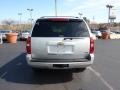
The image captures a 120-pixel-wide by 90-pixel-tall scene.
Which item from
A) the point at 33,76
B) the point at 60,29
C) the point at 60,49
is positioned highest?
the point at 60,29

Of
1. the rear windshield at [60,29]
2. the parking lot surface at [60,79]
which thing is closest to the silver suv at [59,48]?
the rear windshield at [60,29]

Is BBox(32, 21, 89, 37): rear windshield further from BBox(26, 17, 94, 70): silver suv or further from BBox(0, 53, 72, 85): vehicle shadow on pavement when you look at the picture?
BBox(0, 53, 72, 85): vehicle shadow on pavement

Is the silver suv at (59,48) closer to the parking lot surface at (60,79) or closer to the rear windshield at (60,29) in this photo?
the rear windshield at (60,29)

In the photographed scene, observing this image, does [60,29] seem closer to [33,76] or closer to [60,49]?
[60,49]

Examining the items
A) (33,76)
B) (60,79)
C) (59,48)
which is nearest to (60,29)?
(59,48)

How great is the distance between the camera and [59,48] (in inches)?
367

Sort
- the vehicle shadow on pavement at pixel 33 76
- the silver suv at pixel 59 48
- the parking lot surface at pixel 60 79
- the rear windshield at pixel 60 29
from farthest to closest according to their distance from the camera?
the vehicle shadow on pavement at pixel 33 76
the rear windshield at pixel 60 29
the silver suv at pixel 59 48
the parking lot surface at pixel 60 79

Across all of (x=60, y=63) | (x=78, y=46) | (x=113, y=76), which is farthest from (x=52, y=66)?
(x=113, y=76)

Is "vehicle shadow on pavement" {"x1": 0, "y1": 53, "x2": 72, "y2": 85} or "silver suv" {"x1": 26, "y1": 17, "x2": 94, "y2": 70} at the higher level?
"silver suv" {"x1": 26, "y1": 17, "x2": 94, "y2": 70}

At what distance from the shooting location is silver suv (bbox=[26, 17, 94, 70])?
9.28 m

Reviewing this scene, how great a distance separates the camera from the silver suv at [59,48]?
928 centimetres

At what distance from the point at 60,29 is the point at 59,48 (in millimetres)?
629

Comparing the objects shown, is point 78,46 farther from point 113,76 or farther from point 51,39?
point 113,76

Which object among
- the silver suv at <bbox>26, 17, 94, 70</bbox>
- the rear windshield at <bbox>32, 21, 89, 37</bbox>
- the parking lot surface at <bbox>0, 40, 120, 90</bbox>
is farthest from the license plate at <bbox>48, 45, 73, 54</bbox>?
the parking lot surface at <bbox>0, 40, 120, 90</bbox>
